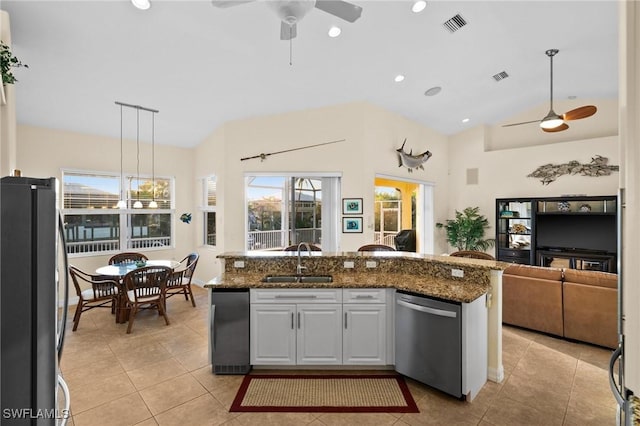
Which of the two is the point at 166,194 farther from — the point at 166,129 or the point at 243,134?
the point at 243,134

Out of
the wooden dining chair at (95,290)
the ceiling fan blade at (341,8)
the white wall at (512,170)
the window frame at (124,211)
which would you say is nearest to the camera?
the ceiling fan blade at (341,8)

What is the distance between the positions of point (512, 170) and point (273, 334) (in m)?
6.76

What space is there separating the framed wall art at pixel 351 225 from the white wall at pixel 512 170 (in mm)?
3734

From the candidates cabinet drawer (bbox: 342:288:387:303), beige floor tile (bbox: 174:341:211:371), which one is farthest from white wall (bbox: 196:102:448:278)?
cabinet drawer (bbox: 342:288:387:303)

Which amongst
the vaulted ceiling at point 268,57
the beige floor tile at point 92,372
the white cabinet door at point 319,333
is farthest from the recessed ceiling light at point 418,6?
the beige floor tile at point 92,372

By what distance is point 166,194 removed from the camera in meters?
6.44

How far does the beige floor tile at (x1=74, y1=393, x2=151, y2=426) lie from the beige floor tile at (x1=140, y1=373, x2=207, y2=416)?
6cm

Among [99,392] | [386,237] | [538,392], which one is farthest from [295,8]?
[386,237]

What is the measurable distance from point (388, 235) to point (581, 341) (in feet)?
19.6

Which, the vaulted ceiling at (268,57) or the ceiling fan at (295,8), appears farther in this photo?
the vaulted ceiling at (268,57)

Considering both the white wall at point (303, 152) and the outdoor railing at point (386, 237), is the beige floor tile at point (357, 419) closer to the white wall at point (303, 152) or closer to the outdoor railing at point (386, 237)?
the white wall at point (303, 152)

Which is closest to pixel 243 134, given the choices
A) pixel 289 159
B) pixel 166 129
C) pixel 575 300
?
pixel 289 159

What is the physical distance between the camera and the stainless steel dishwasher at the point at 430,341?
2.43m

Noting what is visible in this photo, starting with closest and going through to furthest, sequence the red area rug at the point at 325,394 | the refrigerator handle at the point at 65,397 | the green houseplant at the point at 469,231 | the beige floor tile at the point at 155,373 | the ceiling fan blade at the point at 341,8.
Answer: the refrigerator handle at the point at 65,397, the ceiling fan blade at the point at 341,8, the red area rug at the point at 325,394, the beige floor tile at the point at 155,373, the green houseplant at the point at 469,231
